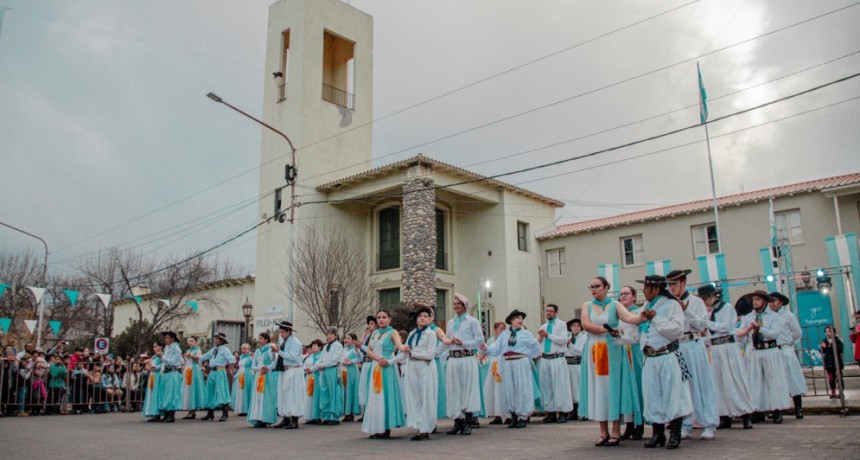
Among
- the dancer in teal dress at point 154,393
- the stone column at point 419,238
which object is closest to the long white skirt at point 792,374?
the dancer in teal dress at point 154,393

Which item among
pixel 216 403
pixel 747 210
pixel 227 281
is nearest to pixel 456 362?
pixel 216 403

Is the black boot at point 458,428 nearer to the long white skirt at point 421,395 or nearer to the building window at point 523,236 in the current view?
the long white skirt at point 421,395

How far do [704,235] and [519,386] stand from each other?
64.8 ft

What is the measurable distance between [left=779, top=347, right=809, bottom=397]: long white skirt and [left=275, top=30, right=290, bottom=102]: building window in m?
27.5

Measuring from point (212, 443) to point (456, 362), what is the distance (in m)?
4.13

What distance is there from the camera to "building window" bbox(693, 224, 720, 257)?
2860 cm

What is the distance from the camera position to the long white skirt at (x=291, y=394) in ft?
42.8

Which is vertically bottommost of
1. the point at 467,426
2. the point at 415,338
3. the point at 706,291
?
the point at 467,426

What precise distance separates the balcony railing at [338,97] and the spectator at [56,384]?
62.4ft

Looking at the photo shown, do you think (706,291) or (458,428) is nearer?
(706,291)

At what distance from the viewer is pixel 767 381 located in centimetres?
1055

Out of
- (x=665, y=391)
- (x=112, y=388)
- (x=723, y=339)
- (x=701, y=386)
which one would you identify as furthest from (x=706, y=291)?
A: (x=112, y=388)

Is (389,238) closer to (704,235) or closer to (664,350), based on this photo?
(704,235)

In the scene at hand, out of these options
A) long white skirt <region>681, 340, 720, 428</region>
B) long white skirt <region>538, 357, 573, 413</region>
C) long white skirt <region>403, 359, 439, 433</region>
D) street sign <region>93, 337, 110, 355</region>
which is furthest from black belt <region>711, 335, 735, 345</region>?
street sign <region>93, 337, 110, 355</region>
